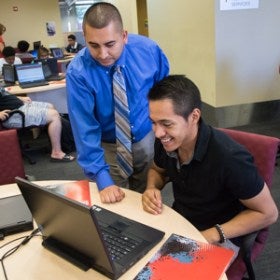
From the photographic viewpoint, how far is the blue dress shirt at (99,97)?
152cm

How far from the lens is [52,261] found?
104 centimetres

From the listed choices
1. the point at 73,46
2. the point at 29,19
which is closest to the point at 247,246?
the point at 73,46

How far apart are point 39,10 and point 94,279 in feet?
33.1

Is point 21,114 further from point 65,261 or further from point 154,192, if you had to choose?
point 65,261

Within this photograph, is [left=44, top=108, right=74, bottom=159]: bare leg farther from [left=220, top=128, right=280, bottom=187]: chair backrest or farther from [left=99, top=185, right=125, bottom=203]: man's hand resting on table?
[left=220, top=128, right=280, bottom=187]: chair backrest

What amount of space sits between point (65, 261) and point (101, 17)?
0.90 meters

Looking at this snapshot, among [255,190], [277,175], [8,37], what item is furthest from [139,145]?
[8,37]

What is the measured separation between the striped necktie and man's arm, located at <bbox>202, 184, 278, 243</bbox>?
0.66 meters

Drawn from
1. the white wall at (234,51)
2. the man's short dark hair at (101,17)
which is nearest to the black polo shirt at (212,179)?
the man's short dark hair at (101,17)

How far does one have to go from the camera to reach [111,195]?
132 cm

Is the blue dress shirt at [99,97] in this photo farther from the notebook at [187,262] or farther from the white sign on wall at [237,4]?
the white sign on wall at [237,4]

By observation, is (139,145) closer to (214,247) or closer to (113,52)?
(113,52)

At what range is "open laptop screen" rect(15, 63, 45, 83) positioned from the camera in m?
4.44

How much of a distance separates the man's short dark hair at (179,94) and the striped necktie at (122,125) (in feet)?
1.27
